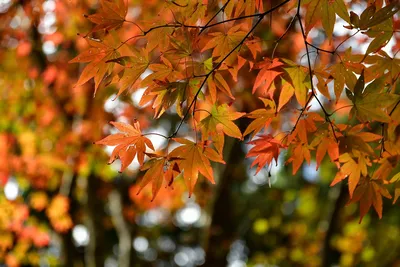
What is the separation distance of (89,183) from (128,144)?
3023 millimetres

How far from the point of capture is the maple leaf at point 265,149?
137 cm

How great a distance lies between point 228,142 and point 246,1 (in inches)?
96.0

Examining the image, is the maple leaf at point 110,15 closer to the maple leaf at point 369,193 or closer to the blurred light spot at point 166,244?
the maple leaf at point 369,193

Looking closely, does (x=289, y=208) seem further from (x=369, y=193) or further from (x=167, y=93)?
(x=167, y=93)

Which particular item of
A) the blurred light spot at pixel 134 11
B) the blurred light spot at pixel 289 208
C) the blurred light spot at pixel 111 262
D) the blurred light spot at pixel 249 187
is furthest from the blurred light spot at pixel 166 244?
the blurred light spot at pixel 134 11

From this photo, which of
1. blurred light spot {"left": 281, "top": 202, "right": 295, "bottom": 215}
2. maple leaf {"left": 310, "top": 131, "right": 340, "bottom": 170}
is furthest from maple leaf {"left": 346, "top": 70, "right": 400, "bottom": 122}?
blurred light spot {"left": 281, "top": 202, "right": 295, "bottom": 215}

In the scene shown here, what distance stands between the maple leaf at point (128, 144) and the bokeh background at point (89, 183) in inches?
72.2

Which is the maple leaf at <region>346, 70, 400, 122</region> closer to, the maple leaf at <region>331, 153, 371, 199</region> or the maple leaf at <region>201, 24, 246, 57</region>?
the maple leaf at <region>331, 153, 371, 199</region>

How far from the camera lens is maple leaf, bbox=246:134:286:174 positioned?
4.50 feet

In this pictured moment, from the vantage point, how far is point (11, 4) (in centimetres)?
376

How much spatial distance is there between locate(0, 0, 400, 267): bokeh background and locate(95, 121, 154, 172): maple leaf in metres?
1.84

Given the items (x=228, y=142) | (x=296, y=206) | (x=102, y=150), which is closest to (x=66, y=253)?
(x=102, y=150)

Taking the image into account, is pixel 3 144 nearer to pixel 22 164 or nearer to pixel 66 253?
pixel 22 164

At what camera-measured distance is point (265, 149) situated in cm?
138
